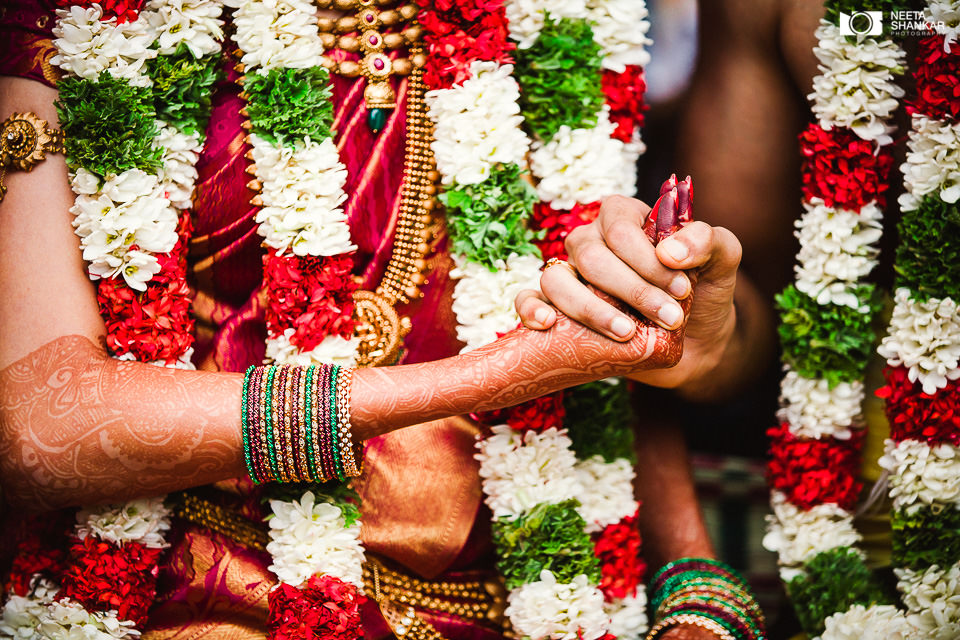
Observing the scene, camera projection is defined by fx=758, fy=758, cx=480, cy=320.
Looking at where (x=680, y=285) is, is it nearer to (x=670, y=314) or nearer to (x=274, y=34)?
(x=670, y=314)

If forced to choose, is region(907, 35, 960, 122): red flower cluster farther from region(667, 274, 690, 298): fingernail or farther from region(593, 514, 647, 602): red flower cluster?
region(593, 514, 647, 602): red flower cluster

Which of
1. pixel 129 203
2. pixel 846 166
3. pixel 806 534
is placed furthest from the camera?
pixel 806 534

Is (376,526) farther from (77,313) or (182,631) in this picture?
(77,313)

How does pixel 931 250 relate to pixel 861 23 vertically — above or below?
below

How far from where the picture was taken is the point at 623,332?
1228 mm

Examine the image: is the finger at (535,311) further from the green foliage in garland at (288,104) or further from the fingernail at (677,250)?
the green foliage in garland at (288,104)

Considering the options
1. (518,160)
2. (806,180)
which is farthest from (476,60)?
(806,180)

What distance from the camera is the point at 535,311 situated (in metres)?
1.29

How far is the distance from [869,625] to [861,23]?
4.28ft

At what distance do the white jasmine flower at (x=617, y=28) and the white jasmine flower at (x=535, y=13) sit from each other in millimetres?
43

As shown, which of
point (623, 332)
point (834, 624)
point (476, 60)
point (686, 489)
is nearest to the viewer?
point (623, 332)

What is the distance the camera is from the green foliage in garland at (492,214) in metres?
1.51

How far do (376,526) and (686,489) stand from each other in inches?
33.2

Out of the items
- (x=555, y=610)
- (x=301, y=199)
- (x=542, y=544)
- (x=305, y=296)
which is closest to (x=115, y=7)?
(x=301, y=199)
